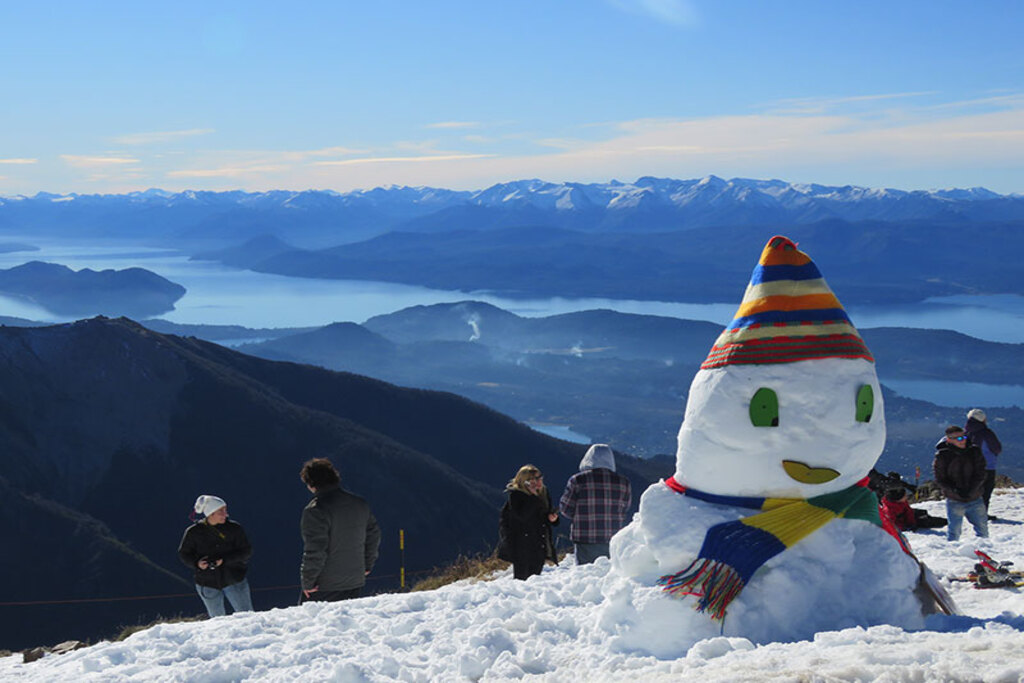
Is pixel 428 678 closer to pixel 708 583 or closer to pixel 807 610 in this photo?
pixel 708 583

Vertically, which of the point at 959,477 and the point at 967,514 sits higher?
the point at 959,477

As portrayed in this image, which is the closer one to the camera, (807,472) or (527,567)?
(807,472)

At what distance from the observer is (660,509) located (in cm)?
560

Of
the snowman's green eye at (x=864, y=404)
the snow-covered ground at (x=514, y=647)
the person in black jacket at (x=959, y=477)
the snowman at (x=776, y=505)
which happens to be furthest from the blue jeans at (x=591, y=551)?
the person in black jacket at (x=959, y=477)

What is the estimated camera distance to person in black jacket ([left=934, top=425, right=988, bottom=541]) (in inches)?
344

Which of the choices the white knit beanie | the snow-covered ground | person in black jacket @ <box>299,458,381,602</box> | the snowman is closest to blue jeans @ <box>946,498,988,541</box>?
the snow-covered ground

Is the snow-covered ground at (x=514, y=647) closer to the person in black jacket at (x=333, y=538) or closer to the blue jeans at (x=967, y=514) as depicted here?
the person in black jacket at (x=333, y=538)

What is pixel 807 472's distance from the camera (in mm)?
5285

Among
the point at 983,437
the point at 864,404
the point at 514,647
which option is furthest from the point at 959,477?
the point at 514,647

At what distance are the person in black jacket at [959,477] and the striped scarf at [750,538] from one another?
3.80 meters

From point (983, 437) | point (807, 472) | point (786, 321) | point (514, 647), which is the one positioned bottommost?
point (514, 647)

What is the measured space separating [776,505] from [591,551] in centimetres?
287

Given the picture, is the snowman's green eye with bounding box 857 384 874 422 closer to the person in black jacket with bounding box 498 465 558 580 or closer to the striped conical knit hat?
the striped conical knit hat

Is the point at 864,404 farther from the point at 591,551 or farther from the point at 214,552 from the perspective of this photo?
the point at 214,552
